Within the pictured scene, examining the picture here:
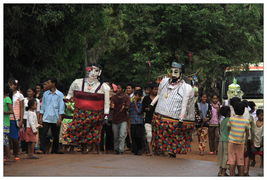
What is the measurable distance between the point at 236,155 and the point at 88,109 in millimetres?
4610

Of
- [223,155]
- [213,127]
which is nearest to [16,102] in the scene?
[223,155]

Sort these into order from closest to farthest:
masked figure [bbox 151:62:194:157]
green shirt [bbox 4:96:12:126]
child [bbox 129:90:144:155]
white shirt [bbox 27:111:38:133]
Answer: green shirt [bbox 4:96:12:126] → white shirt [bbox 27:111:38:133] → masked figure [bbox 151:62:194:157] → child [bbox 129:90:144:155]

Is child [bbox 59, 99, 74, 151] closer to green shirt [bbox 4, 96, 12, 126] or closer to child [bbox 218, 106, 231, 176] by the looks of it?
green shirt [bbox 4, 96, 12, 126]

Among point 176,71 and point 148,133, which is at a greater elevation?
point 176,71

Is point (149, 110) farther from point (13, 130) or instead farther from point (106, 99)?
point (13, 130)

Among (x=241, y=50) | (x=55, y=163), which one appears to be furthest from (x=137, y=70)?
(x=55, y=163)

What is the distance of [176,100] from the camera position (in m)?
14.3

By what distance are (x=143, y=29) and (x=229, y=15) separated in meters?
3.44

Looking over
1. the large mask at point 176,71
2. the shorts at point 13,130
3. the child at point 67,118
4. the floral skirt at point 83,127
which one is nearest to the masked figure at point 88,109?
the floral skirt at point 83,127

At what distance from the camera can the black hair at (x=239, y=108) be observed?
36.8 feet

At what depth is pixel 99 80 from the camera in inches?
603

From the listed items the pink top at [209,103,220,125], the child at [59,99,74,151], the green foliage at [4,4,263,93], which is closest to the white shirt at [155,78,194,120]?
the child at [59,99,74,151]

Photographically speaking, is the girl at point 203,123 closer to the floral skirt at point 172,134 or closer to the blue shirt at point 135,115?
the blue shirt at point 135,115

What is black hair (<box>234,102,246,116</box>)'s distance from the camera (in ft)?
36.8
